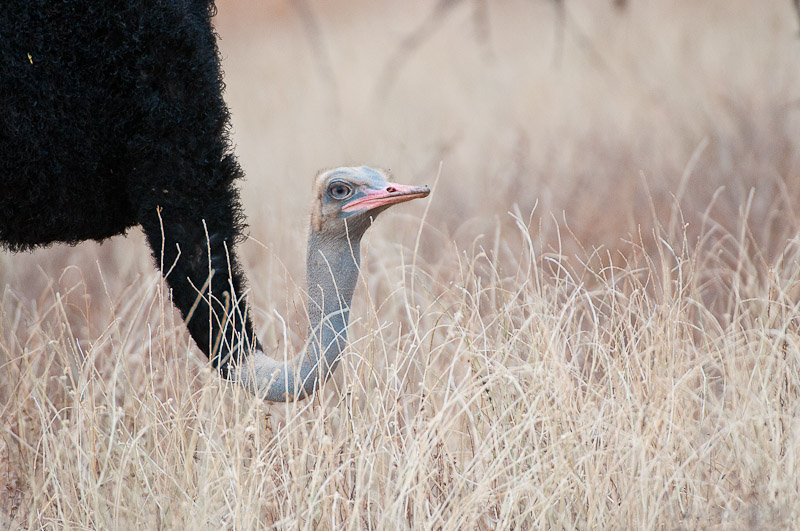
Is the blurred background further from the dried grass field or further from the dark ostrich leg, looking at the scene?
the dark ostrich leg

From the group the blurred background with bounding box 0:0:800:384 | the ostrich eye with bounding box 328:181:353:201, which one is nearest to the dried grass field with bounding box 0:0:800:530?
the blurred background with bounding box 0:0:800:384

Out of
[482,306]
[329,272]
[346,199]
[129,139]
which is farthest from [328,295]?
[482,306]

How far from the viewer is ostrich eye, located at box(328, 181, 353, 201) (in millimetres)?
3504

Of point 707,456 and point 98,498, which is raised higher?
point 98,498

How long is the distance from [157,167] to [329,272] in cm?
72

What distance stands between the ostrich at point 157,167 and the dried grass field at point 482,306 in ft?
0.60

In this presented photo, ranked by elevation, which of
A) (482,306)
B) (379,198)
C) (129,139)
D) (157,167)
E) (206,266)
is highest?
(129,139)

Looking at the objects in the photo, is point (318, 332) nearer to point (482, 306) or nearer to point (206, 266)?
point (206, 266)

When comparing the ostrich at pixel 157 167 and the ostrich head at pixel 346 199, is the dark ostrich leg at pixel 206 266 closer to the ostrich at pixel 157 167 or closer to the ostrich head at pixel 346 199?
the ostrich at pixel 157 167

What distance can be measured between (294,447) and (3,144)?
1.55 metres

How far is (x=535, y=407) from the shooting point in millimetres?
3400

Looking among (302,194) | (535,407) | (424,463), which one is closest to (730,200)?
(302,194)

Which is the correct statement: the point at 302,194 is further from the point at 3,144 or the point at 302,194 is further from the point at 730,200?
the point at 3,144

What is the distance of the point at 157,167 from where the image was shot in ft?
11.2
